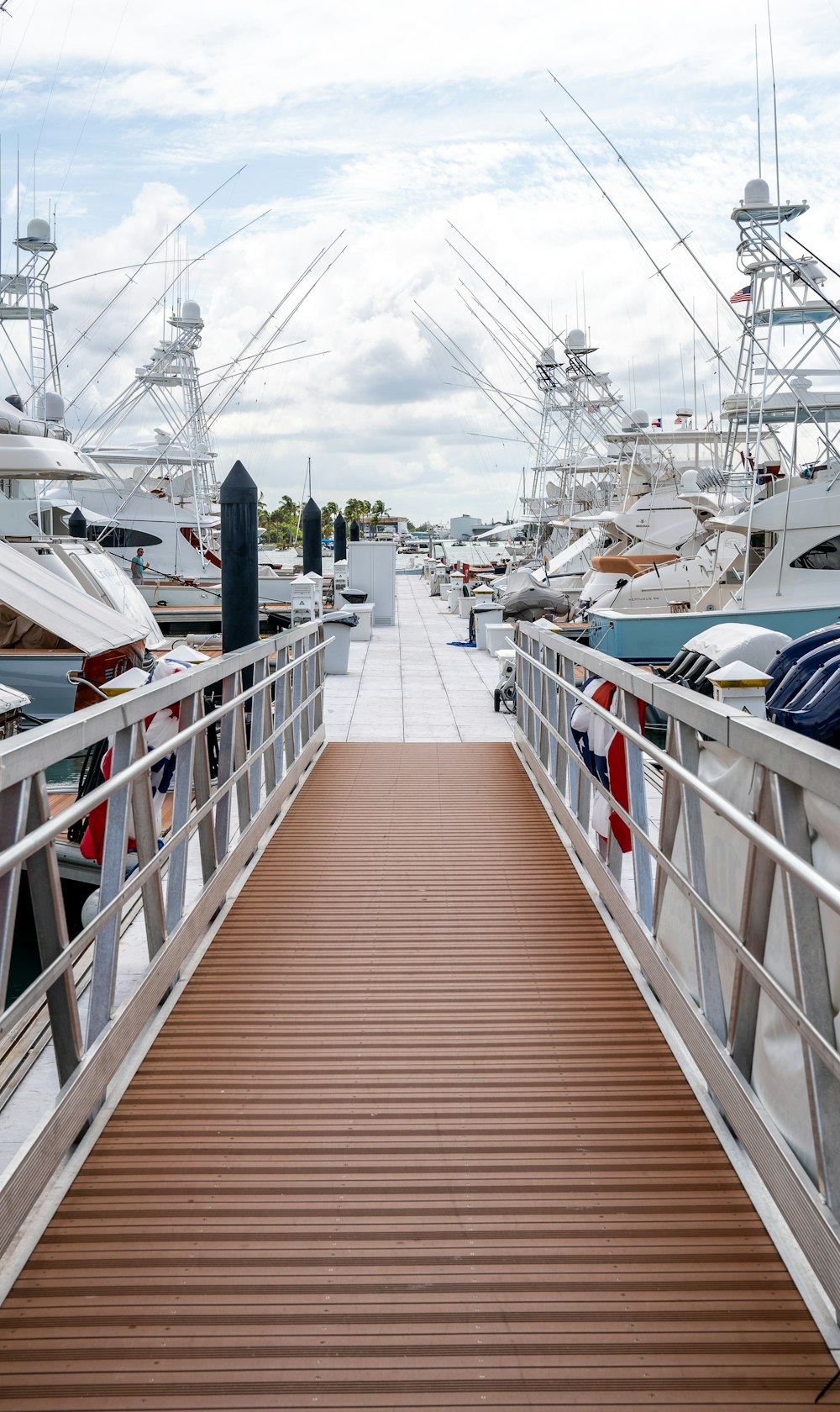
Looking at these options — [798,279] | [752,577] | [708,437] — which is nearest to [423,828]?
[752,577]

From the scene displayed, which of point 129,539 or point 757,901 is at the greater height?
point 129,539

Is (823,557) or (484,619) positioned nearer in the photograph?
(823,557)

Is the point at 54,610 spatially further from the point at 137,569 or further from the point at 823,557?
the point at 137,569

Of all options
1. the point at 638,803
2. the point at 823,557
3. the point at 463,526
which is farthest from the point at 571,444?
the point at 463,526

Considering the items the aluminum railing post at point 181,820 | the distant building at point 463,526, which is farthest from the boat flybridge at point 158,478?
the distant building at point 463,526

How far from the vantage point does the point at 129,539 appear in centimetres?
3073

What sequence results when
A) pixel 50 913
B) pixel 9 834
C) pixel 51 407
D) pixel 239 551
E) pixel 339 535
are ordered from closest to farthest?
pixel 9 834
pixel 50 913
pixel 239 551
pixel 51 407
pixel 339 535

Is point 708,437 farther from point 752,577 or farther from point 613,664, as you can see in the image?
point 613,664

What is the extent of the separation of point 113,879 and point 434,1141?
121 centimetres

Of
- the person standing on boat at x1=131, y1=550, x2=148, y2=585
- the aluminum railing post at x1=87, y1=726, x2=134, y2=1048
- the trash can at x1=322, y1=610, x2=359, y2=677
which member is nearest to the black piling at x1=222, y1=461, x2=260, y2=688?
the trash can at x1=322, y1=610, x2=359, y2=677

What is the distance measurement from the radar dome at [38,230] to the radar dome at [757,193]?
1462cm

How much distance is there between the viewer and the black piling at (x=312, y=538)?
77.8 ft

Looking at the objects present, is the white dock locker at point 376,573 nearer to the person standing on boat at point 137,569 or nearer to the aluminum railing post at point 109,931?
the person standing on boat at point 137,569

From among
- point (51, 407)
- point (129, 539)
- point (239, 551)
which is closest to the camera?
point (239, 551)
